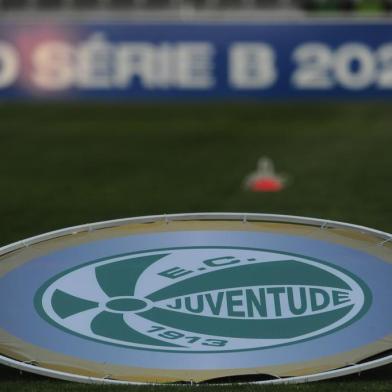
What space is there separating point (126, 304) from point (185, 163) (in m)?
7.82

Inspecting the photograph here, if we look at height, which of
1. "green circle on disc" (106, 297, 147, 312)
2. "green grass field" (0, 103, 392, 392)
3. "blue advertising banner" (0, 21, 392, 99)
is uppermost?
"blue advertising banner" (0, 21, 392, 99)

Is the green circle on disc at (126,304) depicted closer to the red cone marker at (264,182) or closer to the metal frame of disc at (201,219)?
the metal frame of disc at (201,219)

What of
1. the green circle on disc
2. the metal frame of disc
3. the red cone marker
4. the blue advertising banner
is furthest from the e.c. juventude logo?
the blue advertising banner

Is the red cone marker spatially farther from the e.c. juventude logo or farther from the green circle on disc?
the green circle on disc

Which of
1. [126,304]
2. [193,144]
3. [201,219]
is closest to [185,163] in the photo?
[193,144]

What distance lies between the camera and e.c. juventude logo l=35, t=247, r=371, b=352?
4.19m

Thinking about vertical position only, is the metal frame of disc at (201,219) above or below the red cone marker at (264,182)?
above

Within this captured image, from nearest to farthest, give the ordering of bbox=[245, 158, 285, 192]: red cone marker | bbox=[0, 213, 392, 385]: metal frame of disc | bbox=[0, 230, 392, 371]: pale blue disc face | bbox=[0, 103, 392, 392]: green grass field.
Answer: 1. bbox=[0, 213, 392, 385]: metal frame of disc
2. bbox=[0, 230, 392, 371]: pale blue disc face
3. bbox=[0, 103, 392, 392]: green grass field
4. bbox=[245, 158, 285, 192]: red cone marker

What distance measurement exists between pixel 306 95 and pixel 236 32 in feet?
5.15

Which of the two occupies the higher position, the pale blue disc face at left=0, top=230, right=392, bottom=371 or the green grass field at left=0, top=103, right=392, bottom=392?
the pale blue disc face at left=0, top=230, right=392, bottom=371

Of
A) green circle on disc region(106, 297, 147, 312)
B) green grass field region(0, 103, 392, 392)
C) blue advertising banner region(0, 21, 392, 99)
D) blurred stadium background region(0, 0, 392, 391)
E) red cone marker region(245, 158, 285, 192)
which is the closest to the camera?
green circle on disc region(106, 297, 147, 312)

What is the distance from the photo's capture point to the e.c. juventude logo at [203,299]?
419 centimetres

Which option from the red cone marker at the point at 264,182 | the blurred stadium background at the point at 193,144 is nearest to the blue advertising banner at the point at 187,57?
the blurred stadium background at the point at 193,144

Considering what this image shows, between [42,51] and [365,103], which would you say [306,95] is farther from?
[42,51]
